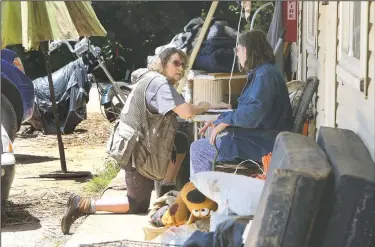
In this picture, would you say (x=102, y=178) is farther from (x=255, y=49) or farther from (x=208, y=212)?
(x=208, y=212)

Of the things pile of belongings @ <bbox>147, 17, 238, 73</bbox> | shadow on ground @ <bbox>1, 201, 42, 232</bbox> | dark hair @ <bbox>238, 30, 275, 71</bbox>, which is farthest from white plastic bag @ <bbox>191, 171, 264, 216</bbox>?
pile of belongings @ <bbox>147, 17, 238, 73</bbox>

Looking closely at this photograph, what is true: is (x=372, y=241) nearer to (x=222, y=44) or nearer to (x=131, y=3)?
(x=222, y=44)

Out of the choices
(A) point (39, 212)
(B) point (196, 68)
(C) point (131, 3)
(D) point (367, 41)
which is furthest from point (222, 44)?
(C) point (131, 3)

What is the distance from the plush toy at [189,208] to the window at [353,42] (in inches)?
45.7

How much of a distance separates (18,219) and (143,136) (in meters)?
1.63

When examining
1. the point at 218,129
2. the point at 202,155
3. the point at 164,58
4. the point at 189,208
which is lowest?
the point at 189,208

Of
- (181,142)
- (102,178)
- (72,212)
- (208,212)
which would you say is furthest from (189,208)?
(102,178)

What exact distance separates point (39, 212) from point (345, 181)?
508 cm

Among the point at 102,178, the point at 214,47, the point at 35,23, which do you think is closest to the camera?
the point at 35,23

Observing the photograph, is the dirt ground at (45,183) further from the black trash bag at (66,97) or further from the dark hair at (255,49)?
the dark hair at (255,49)

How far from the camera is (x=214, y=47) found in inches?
404

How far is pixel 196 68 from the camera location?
398 inches

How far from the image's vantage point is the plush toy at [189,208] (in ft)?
18.6

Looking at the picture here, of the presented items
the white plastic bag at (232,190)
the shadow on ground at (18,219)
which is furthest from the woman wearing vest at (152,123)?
the white plastic bag at (232,190)
